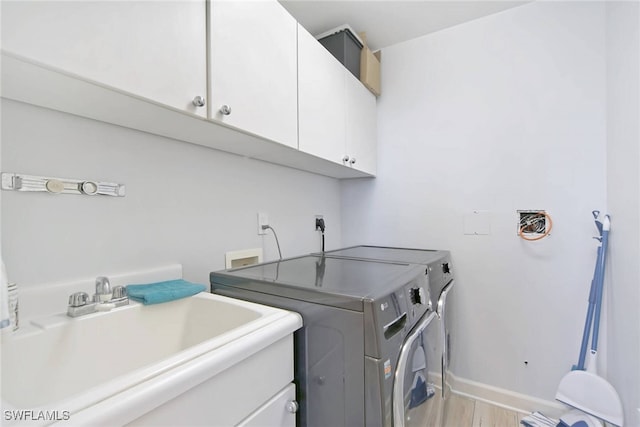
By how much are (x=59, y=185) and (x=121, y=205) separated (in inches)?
7.2

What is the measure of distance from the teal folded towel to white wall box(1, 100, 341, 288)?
0.10m

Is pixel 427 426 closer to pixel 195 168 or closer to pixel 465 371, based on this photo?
pixel 465 371

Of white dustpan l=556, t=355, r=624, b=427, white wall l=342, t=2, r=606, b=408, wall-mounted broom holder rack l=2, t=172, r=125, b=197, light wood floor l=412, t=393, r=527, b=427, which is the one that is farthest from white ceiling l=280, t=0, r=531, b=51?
light wood floor l=412, t=393, r=527, b=427

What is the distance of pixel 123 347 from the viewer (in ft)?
2.82

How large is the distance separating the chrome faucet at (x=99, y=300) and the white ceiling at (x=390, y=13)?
1.73m

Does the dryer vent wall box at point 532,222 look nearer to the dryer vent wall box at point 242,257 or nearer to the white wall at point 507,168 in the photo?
the white wall at point 507,168

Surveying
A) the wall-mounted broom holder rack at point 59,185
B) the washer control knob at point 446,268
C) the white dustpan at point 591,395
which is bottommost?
the white dustpan at point 591,395

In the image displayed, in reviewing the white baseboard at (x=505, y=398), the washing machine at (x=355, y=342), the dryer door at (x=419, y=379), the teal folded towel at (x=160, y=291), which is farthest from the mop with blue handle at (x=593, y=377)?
the teal folded towel at (x=160, y=291)

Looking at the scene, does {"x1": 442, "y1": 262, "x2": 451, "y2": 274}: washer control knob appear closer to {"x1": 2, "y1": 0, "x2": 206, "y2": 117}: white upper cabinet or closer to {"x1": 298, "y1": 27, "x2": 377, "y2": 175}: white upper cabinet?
{"x1": 298, "y1": 27, "x2": 377, "y2": 175}: white upper cabinet

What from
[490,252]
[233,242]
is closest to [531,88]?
[490,252]

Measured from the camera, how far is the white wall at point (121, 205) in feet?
2.62

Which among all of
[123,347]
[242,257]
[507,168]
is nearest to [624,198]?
[507,168]

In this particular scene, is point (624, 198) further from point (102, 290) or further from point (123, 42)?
point (102, 290)

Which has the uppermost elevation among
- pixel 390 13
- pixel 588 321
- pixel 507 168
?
pixel 390 13
